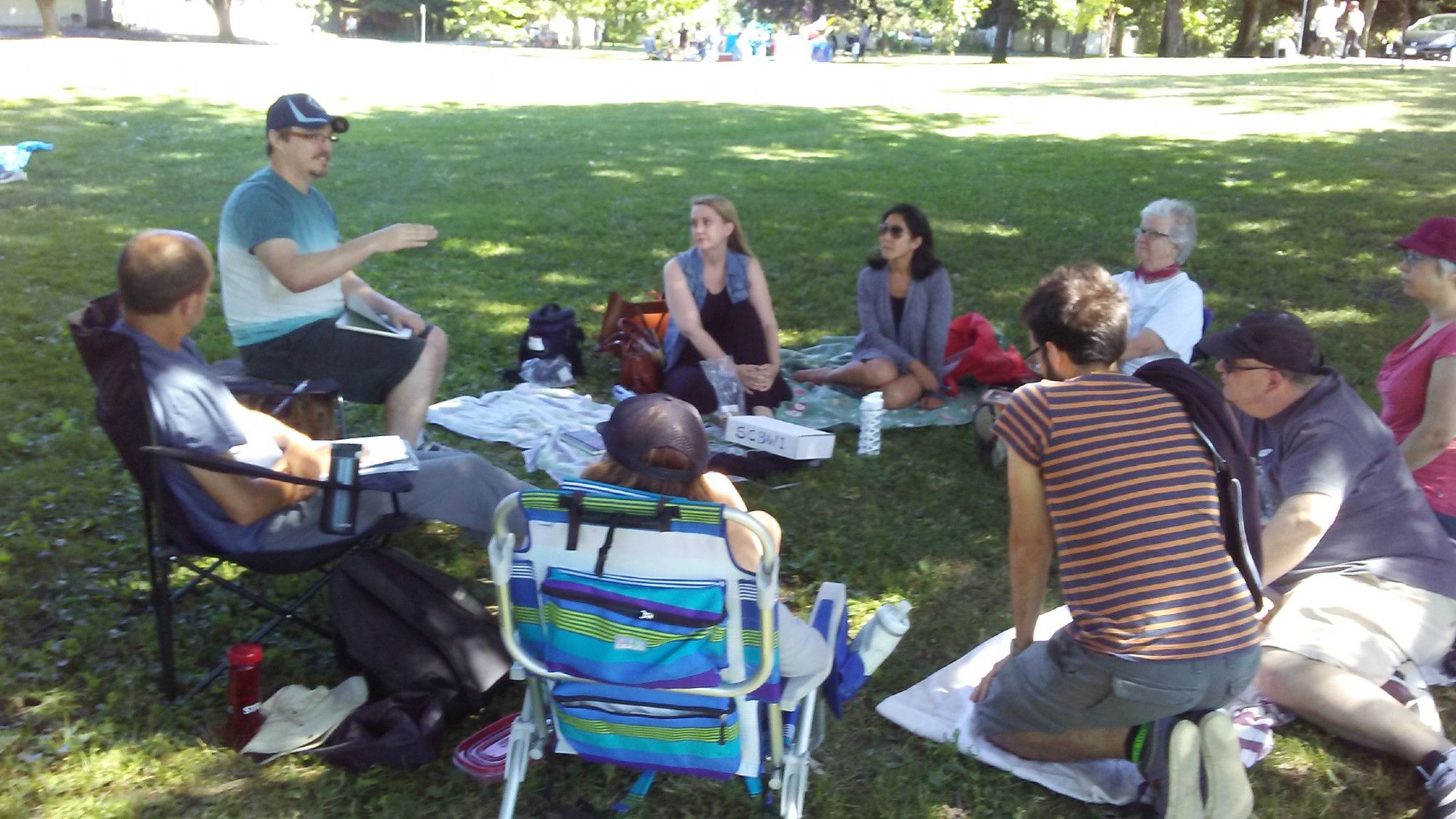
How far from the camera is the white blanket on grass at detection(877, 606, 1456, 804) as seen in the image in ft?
9.78

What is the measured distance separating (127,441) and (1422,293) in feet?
12.8

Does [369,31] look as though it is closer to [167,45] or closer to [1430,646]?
[167,45]

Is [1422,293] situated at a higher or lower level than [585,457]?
higher

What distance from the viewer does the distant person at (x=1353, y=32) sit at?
36.3m

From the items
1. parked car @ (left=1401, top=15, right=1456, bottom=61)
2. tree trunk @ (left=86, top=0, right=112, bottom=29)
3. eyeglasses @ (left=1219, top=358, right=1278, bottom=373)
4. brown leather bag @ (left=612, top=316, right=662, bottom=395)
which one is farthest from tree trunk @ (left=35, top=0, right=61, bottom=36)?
parked car @ (left=1401, top=15, right=1456, bottom=61)

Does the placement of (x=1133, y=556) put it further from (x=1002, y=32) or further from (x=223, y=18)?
(x=223, y=18)

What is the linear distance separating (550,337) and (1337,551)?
13.0 ft

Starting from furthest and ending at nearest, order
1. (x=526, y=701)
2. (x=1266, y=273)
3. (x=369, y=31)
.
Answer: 1. (x=369, y=31)
2. (x=1266, y=273)
3. (x=526, y=701)

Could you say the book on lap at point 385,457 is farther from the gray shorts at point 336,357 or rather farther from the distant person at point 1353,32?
the distant person at point 1353,32

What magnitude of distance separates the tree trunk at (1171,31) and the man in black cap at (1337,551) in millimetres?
37115

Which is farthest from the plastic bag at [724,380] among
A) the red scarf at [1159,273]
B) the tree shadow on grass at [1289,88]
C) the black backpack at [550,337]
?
the tree shadow on grass at [1289,88]

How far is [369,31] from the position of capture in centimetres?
5338

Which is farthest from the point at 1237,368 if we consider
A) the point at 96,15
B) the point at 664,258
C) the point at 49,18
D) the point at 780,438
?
the point at 96,15

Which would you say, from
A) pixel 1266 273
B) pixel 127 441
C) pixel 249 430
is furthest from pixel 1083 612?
pixel 1266 273
